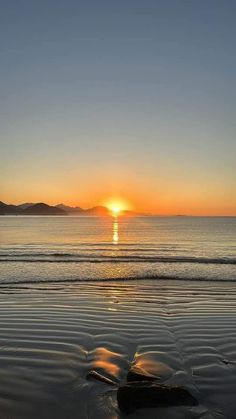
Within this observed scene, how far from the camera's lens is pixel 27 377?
20.9 feet

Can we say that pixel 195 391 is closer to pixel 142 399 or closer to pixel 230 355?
pixel 142 399

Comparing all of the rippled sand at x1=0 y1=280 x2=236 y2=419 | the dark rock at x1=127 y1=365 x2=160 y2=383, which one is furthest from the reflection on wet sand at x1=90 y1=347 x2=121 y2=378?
the dark rock at x1=127 y1=365 x2=160 y2=383

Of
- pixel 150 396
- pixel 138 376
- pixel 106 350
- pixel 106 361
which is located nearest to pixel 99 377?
pixel 138 376

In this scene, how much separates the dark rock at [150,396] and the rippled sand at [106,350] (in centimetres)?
13

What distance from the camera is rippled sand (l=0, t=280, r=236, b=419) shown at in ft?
17.9

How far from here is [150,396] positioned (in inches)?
215

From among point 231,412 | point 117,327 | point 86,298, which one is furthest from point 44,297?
point 231,412

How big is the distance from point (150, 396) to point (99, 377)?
3.95ft

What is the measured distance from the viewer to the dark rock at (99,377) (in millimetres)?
6166

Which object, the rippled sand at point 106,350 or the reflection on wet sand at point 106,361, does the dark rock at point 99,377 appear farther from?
the reflection on wet sand at point 106,361

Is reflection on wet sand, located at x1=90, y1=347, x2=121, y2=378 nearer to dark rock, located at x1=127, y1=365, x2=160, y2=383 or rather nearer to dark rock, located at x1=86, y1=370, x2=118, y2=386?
dark rock, located at x1=86, y1=370, x2=118, y2=386

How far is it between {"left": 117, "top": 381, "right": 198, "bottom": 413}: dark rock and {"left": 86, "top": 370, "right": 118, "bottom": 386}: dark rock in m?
0.61

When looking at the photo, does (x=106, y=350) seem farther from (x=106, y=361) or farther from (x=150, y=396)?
(x=150, y=396)

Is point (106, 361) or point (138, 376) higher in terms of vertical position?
point (138, 376)
